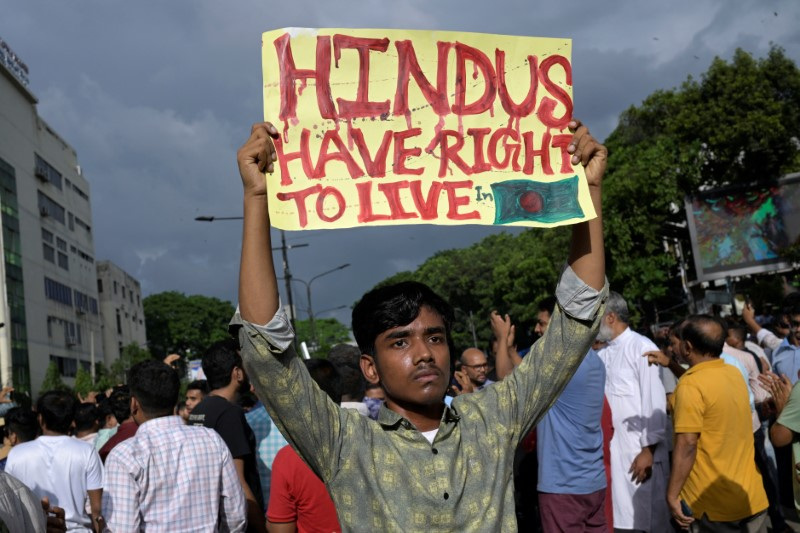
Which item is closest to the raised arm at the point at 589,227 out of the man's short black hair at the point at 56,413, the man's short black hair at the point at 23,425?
the man's short black hair at the point at 56,413

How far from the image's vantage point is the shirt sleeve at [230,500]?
4.51 m

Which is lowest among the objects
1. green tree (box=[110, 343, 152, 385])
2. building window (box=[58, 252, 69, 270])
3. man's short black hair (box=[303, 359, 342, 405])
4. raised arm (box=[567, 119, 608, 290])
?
man's short black hair (box=[303, 359, 342, 405])

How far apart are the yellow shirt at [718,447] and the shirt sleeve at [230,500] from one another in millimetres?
2626

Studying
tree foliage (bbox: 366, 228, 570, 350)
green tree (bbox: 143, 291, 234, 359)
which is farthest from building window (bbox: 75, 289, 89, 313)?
green tree (bbox: 143, 291, 234, 359)

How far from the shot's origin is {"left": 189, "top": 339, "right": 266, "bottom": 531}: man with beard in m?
5.04

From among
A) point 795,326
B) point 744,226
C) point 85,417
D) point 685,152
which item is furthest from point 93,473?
point 744,226

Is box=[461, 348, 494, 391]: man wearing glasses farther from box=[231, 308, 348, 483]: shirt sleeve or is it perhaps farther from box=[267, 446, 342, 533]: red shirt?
box=[231, 308, 348, 483]: shirt sleeve

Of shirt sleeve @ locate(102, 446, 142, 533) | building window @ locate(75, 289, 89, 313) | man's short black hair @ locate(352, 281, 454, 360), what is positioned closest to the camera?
man's short black hair @ locate(352, 281, 454, 360)

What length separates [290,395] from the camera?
7.88 ft

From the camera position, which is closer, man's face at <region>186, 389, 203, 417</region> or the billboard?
man's face at <region>186, 389, 203, 417</region>

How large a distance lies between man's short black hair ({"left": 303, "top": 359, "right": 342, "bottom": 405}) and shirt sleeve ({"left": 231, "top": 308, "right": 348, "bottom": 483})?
2.82 meters

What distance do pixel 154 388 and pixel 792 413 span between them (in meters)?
3.37

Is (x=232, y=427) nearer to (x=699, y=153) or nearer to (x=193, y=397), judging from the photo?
(x=193, y=397)

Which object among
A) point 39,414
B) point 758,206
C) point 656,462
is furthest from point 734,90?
point 39,414
